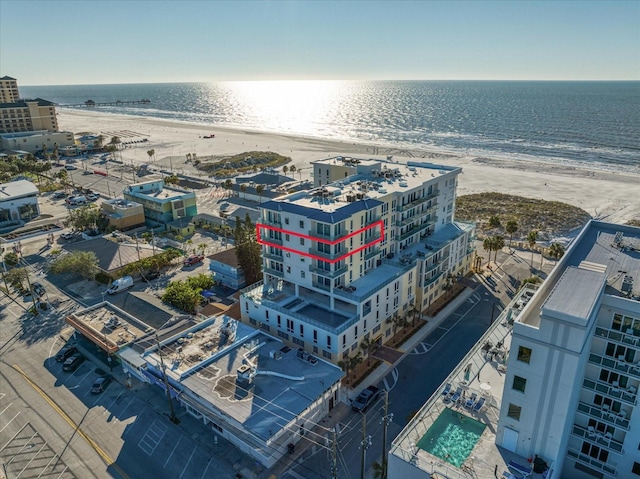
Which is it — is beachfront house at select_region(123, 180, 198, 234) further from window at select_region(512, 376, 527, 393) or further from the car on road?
window at select_region(512, 376, 527, 393)

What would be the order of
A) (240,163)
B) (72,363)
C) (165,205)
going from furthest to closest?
(240,163)
(165,205)
(72,363)

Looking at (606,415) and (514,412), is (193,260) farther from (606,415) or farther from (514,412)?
(606,415)

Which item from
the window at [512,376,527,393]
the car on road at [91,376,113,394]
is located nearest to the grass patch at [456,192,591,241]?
the window at [512,376,527,393]

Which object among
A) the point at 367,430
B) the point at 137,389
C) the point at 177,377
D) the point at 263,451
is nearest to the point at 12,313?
the point at 137,389

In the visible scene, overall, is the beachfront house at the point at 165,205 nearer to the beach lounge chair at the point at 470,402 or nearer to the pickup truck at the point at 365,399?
the pickup truck at the point at 365,399

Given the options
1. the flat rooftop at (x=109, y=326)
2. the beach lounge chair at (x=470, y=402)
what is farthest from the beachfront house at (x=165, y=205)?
the beach lounge chair at (x=470, y=402)

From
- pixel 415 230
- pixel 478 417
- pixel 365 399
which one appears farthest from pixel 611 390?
pixel 415 230
